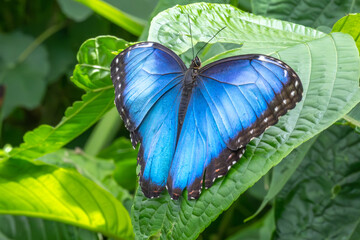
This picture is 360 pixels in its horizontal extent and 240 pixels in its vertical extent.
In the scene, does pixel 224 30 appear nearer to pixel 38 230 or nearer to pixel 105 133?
pixel 38 230

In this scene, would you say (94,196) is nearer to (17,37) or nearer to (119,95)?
(119,95)

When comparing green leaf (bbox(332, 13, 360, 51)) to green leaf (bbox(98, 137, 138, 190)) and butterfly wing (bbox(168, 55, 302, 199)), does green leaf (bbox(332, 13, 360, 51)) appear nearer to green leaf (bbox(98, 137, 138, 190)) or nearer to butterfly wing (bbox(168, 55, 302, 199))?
butterfly wing (bbox(168, 55, 302, 199))

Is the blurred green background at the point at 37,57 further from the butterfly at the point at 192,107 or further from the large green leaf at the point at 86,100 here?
the butterfly at the point at 192,107

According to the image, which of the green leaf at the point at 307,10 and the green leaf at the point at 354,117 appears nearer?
the green leaf at the point at 354,117

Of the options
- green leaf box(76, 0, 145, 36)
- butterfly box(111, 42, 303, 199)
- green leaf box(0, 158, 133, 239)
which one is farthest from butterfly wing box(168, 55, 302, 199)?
green leaf box(76, 0, 145, 36)

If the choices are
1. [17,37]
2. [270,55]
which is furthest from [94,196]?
[17,37]

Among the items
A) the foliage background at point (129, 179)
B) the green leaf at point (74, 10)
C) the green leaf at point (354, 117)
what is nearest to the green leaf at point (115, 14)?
the foliage background at point (129, 179)
